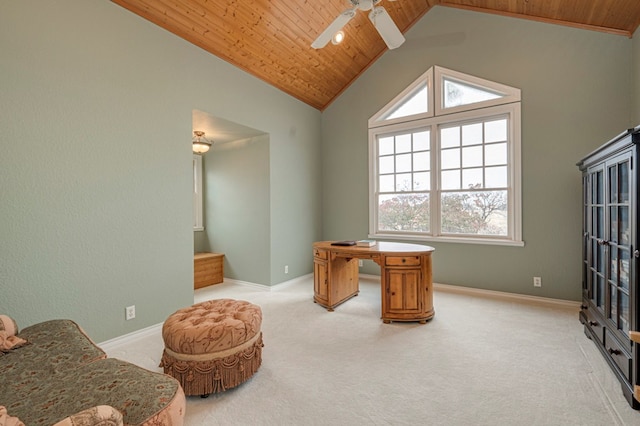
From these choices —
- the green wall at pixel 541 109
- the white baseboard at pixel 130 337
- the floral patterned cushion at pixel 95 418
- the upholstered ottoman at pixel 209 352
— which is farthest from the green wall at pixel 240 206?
the floral patterned cushion at pixel 95 418

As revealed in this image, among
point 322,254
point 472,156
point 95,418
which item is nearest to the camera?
point 95,418

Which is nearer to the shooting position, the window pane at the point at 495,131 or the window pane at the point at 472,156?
the window pane at the point at 495,131

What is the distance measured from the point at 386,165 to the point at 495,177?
161cm

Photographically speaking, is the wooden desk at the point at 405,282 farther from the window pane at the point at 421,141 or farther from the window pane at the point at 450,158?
the window pane at the point at 421,141

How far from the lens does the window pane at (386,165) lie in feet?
16.1

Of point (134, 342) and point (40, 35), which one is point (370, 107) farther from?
point (134, 342)

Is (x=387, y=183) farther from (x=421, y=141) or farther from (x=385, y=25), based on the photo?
(x=385, y=25)

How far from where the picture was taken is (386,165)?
16.3ft

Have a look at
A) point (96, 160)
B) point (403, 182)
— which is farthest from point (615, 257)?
point (96, 160)

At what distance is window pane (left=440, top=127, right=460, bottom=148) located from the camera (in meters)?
4.31

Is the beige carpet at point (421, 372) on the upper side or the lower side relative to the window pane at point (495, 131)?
lower

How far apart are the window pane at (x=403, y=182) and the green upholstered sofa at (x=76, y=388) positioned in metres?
4.13

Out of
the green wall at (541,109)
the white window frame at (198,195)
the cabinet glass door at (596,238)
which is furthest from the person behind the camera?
the white window frame at (198,195)

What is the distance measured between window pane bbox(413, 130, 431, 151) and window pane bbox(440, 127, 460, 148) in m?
0.19
